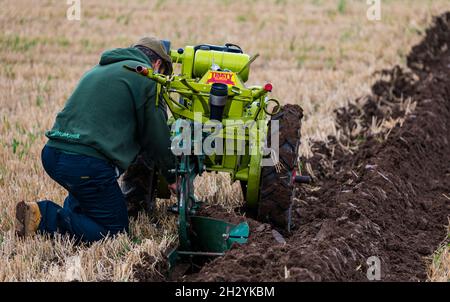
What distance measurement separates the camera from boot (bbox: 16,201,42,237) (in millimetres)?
5660

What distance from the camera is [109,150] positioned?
220 inches

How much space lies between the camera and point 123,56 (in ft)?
19.1

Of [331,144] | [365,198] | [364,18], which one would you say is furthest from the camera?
[364,18]

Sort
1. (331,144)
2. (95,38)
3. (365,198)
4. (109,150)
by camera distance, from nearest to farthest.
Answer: (109,150) < (365,198) < (331,144) < (95,38)

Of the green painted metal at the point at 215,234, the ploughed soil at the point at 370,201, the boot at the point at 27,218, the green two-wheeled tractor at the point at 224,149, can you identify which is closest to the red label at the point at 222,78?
the green two-wheeled tractor at the point at 224,149

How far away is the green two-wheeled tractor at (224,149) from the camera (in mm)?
5336

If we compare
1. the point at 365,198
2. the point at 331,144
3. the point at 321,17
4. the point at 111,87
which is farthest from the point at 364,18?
the point at 111,87

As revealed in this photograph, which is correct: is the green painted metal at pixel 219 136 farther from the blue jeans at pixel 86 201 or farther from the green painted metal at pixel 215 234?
the blue jeans at pixel 86 201

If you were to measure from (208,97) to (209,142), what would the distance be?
0.33m

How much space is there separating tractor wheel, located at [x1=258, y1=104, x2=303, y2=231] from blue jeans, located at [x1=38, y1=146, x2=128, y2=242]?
3.48 ft

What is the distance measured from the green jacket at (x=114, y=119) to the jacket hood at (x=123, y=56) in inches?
2.5

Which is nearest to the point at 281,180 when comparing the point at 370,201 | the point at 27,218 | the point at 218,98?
the point at 218,98

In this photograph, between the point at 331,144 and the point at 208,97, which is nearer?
the point at 208,97

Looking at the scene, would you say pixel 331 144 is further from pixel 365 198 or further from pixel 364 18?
pixel 364 18
